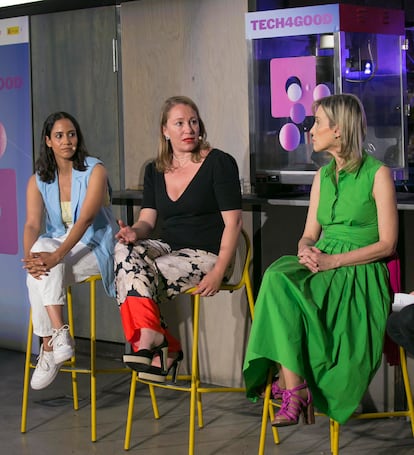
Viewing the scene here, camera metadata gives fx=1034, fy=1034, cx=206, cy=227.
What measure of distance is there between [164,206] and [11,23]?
6.86 ft

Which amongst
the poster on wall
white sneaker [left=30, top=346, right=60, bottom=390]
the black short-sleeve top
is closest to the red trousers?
the black short-sleeve top

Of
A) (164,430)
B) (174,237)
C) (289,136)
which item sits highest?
(289,136)

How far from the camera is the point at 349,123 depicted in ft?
12.5

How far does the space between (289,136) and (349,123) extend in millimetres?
963

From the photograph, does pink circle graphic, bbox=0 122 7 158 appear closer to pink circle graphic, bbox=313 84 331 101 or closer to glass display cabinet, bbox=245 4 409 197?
glass display cabinet, bbox=245 4 409 197

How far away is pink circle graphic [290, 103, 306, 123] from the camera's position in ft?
15.4

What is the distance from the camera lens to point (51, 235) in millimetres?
4676

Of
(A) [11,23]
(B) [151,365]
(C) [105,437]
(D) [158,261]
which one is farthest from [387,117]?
(A) [11,23]

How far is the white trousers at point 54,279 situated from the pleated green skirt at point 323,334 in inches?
42.2

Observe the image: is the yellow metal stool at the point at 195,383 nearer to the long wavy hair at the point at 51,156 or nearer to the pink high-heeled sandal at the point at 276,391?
the pink high-heeled sandal at the point at 276,391

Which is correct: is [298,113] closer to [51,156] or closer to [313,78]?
[313,78]

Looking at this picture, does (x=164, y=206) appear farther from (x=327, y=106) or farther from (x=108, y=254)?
(x=327, y=106)

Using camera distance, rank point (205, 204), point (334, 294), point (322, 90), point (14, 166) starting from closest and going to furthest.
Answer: point (334, 294) → point (205, 204) → point (322, 90) → point (14, 166)

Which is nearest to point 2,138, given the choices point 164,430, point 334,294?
point 164,430
